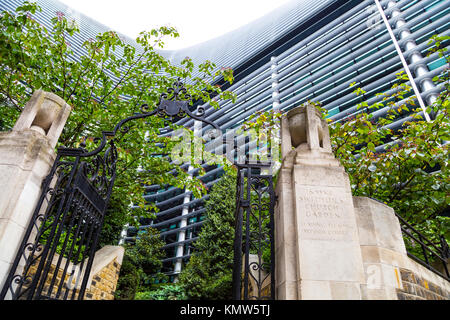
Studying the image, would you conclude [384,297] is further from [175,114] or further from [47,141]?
[47,141]

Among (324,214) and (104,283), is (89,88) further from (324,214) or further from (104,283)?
(324,214)

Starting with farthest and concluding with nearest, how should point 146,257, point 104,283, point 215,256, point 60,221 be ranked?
point 146,257
point 215,256
point 104,283
point 60,221

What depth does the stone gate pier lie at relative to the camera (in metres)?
3.39

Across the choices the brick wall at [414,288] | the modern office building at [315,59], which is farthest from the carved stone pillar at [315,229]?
the modern office building at [315,59]

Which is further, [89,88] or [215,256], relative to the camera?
[215,256]

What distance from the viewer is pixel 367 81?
1276 inches

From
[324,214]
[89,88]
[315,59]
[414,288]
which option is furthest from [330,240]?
[315,59]

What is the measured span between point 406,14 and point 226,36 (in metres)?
45.3

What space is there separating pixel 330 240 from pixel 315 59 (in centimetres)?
3980

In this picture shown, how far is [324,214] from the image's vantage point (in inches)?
147

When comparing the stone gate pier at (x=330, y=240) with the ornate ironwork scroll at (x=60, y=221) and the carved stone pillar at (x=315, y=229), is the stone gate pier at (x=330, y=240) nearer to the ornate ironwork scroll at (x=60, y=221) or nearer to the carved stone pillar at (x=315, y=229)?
the carved stone pillar at (x=315, y=229)

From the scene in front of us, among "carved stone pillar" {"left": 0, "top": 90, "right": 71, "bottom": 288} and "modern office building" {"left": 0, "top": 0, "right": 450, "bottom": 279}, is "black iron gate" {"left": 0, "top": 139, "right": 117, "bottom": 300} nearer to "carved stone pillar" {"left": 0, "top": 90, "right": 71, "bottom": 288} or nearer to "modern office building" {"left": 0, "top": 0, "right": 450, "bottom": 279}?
"carved stone pillar" {"left": 0, "top": 90, "right": 71, "bottom": 288}

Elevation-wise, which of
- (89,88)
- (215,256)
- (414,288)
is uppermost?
(89,88)

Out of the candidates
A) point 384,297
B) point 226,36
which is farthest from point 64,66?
point 226,36
